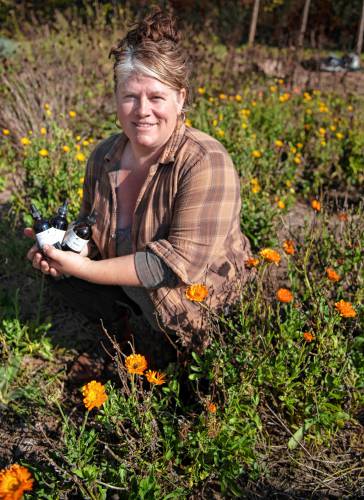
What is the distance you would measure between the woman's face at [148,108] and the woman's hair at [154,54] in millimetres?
31

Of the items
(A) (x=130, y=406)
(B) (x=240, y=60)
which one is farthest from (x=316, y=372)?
(B) (x=240, y=60)

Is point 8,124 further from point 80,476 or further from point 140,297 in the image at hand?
point 80,476

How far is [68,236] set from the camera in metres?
2.01

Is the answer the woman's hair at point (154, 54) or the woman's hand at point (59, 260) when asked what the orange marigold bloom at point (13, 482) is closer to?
the woman's hand at point (59, 260)

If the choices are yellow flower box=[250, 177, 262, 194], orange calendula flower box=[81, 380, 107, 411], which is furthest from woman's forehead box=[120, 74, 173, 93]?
yellow flower box=[250, 177, 262, 194]

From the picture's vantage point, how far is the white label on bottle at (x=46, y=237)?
Result: 6.48 feet

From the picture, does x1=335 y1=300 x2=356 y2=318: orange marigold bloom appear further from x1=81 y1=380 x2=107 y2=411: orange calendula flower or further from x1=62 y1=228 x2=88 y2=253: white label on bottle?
x1=62 y1=228 x2=88 y2=253: white label on bottle


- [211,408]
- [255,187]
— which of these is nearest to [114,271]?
[211,408]

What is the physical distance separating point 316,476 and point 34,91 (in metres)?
4.40

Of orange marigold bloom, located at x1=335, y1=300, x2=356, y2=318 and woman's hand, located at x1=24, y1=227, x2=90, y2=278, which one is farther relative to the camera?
woman's hand, located at x1=24, y1=227, x2=90, y2=278

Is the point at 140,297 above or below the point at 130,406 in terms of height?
above

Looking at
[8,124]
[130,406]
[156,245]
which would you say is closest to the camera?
[130,406]

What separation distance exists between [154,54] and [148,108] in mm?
204

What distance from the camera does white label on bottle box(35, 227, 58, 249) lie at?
1977 millimetres
